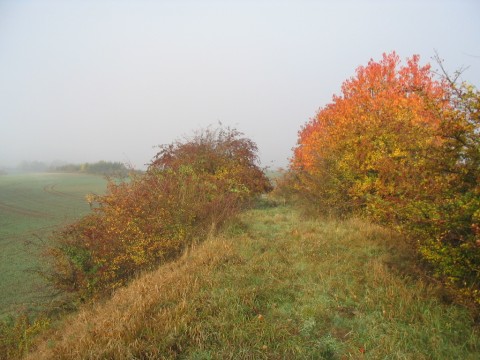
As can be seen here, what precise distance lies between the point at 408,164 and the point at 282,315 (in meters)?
4.61

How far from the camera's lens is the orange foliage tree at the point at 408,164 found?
4184mm

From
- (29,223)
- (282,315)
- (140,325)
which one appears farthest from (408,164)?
(29,223)

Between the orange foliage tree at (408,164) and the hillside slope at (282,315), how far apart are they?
79 centimetres

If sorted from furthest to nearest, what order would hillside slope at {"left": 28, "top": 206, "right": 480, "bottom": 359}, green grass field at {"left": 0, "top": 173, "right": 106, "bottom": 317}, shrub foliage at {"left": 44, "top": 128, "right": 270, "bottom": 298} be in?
1. green grass field at {"left": 0, "top": 173, "right": 106, "bottom": 317}
2. shrub foliage at {"left": 44, "top": 128, "right": 270, "bottom": 298}
3. hillside slope at {"left": 28, "top": 206, "right": 480, "bottom": 359}

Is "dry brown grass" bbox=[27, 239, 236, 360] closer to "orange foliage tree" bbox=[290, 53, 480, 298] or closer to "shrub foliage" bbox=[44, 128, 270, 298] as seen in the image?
"shrub foliage" bbox=[44, 128, 270, 298]

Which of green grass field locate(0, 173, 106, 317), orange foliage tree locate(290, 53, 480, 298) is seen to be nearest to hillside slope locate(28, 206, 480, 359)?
orange foliage tree locate(290, 53, 480, 298)

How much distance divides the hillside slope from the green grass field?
14.9ft

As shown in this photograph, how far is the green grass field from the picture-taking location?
32.2ft

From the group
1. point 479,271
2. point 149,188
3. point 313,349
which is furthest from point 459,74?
point 149,188

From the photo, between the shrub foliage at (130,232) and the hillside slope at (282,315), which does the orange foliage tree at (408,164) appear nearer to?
the hillside slope at (282,315)

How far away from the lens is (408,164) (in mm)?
6613

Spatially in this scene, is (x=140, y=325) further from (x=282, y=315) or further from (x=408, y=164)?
(x=408, y=164)

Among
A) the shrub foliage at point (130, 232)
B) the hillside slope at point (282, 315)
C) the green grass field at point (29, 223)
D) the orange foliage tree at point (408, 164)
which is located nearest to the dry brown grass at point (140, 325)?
the hillside slope at point (282, 315)

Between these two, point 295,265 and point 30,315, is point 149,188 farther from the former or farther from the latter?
point 295,265
